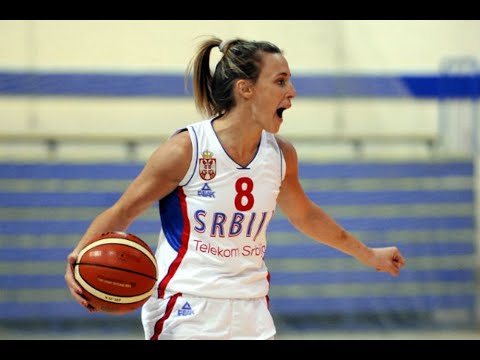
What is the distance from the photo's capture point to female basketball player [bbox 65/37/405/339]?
3.31m

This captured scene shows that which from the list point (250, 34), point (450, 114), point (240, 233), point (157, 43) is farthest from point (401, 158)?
point (240, 233)

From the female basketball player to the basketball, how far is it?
0.05 meters

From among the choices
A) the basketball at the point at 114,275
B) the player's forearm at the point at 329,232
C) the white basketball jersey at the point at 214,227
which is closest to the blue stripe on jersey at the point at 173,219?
the white basketball jersey at the point at 214,227

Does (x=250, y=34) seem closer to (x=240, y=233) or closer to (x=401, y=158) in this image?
(x=401, y=158)

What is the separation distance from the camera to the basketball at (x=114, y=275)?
3119mm

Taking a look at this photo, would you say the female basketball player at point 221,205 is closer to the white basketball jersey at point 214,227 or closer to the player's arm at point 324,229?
the white basketball jersey at point 214,227

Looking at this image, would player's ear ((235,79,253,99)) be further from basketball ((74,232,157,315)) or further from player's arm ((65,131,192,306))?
basketball ((74,232,157,315))

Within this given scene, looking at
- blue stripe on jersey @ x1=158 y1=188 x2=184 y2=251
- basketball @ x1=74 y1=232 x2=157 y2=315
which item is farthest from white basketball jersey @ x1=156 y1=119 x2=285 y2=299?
basketball @ x1=74 y1=232 x2=157 y2=315

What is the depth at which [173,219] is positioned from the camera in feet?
11.2

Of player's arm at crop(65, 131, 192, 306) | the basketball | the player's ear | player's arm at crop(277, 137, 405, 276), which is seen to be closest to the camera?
the basketball

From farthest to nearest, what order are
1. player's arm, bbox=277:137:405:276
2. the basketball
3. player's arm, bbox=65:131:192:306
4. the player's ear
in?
player's arm, bbox=277:137:405:276 → the player's ear → player's arm, bbox=65:131:192:306 → the basketball

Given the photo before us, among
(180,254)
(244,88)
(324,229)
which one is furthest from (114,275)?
(324,229)

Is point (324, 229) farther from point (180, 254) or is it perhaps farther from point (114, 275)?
point (114, 275)

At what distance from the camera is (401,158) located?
7.00 m
